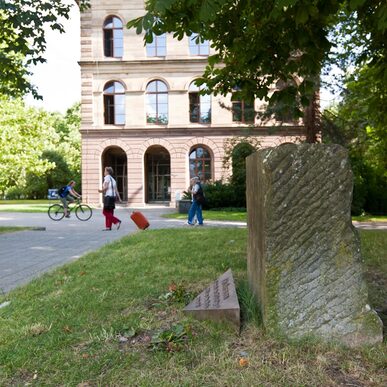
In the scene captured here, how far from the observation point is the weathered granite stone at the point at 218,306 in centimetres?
337

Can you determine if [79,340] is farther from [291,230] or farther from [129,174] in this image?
[129,174]

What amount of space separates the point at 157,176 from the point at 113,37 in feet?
40.3

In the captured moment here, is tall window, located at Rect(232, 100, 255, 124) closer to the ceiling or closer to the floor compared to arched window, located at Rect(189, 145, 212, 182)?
closer to the ceiling

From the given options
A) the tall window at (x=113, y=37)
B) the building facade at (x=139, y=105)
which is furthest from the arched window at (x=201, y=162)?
the tall window at (x=113, y=37)

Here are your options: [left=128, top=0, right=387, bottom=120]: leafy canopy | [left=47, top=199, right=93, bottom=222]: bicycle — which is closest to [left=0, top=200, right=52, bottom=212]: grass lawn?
[left=47, top=199, right=93, bottom=222]: bicycle

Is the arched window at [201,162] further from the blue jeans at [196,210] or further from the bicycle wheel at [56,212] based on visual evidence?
the blue jeans at [196,210]

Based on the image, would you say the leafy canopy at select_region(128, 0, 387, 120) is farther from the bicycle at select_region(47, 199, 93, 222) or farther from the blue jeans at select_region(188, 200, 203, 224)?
the bicycle at select_region(47, 199, 93, 222)

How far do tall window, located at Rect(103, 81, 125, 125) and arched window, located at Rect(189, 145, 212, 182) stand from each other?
20.1 ft

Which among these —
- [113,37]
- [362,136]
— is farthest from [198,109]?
[362,136]

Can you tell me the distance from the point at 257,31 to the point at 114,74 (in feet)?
90.7

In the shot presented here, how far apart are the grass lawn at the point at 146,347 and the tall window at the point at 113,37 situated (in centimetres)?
3045

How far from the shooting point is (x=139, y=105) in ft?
107

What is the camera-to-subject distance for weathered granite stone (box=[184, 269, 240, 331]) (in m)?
3.37

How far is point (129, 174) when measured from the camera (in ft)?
109
